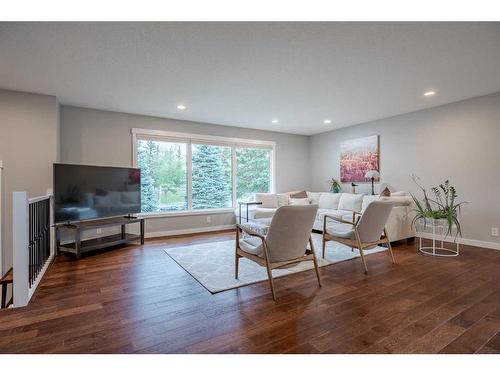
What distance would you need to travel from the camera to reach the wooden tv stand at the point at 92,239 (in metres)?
3.65

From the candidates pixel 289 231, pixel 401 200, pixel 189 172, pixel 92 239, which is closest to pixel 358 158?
pixel 401 200

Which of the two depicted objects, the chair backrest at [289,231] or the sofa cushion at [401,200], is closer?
the chair backrest at [289,231]

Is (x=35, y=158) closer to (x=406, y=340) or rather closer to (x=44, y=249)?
(x=44, y=249)

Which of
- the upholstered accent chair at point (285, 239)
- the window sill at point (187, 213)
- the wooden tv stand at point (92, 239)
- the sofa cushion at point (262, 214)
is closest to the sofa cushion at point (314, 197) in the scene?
the sofa cushion at point (262, 214)

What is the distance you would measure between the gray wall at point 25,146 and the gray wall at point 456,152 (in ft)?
20.1

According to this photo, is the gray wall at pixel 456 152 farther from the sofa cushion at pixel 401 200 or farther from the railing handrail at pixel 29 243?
the railing handrail at pixel 29 243

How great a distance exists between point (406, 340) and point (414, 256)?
2.44 m

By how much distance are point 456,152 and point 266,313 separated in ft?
14.7

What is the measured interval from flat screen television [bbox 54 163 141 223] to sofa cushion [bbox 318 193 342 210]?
3966 millimetres

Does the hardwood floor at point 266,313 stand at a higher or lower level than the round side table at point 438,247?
lower

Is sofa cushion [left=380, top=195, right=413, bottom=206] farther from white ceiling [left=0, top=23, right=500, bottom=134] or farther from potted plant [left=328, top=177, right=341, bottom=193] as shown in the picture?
potted plant [left=328, top=177, right=341, bottom=193]

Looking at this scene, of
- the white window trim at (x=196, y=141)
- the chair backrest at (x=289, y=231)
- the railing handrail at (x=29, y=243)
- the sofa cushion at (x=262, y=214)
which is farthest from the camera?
the sofa cushion at (x=262, y=214)

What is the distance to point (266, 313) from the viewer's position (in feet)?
6.86
